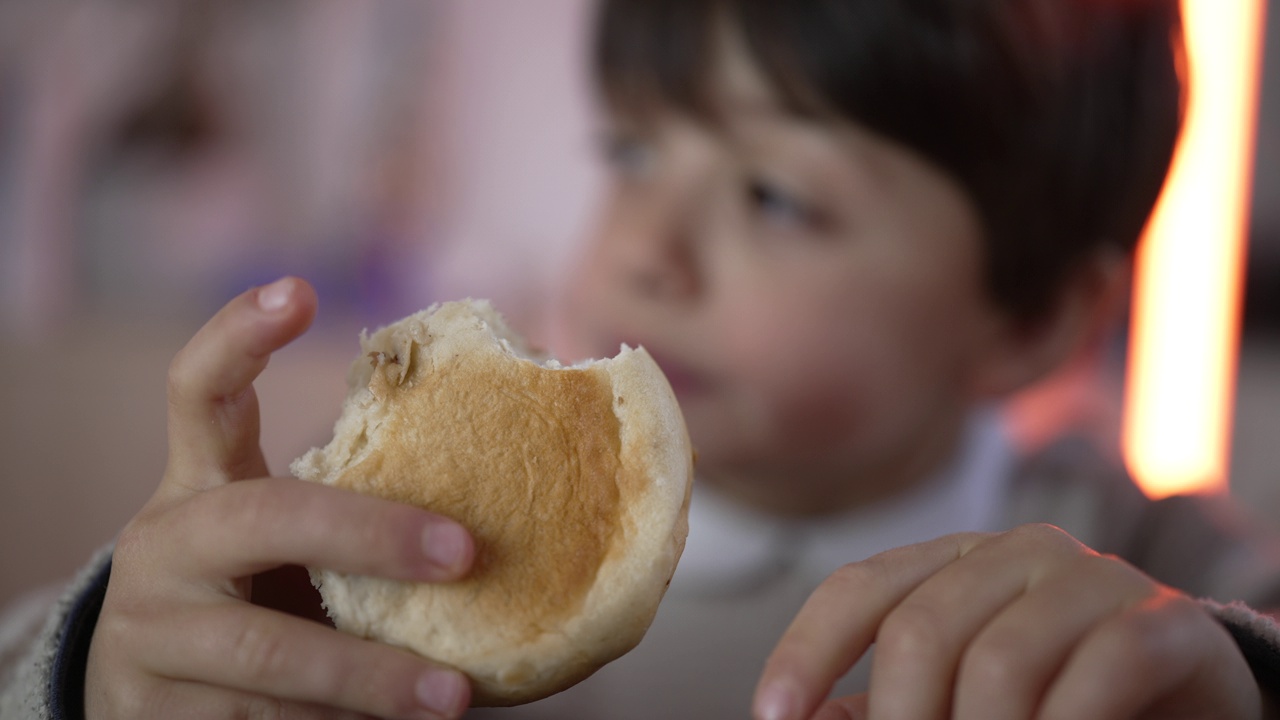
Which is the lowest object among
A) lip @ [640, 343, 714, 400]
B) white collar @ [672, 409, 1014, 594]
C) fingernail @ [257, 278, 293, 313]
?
white collar @ [672, 409, 1014, 594]

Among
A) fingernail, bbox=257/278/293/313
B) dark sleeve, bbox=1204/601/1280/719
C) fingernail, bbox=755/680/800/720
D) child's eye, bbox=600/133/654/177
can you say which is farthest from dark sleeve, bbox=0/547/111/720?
child's eye, bbox=600/133/654/177

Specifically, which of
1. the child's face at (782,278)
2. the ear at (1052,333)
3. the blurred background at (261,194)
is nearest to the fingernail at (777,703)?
the child's face at (782,278)

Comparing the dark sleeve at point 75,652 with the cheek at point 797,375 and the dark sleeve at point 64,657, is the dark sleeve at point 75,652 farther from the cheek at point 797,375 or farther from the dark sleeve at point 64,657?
the cheek at point 797,375

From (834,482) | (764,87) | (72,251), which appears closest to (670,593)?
(834,482)

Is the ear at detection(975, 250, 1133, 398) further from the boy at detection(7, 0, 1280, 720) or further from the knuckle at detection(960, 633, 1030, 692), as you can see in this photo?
the knuckle at detection(960, 633, 1030, 692)

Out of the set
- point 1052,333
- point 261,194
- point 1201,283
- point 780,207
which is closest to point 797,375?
point 780,207

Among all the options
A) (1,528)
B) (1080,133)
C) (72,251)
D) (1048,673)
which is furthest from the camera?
(72,251)

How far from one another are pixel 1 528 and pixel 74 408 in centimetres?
28

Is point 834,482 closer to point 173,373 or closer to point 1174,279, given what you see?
point 173,373

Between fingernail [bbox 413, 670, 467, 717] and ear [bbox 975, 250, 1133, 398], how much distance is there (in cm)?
102

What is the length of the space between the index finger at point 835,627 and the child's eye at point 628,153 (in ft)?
2.52

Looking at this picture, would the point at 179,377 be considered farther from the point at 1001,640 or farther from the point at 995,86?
the point at 995,86

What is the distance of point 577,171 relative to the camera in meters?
2.25

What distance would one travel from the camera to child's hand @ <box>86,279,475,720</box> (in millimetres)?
405
